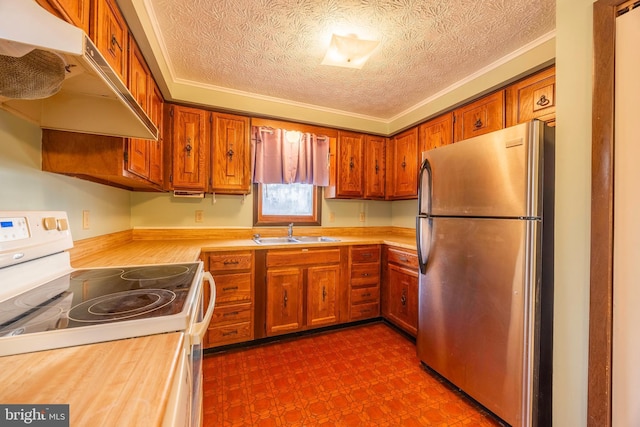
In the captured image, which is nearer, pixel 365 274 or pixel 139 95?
pixel 139 95

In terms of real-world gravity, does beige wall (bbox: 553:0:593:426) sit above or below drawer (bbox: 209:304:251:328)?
above

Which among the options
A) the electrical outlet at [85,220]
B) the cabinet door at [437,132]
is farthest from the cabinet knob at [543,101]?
the electrical outlet at [85,220]

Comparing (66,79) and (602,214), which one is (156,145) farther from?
(602,214)

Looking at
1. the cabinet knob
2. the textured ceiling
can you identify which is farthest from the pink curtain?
the cabinet knob

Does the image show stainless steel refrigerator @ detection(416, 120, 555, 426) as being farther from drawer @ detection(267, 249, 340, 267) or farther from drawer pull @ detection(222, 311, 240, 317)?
drawer pull @ detection(222, 311, 240, 317)

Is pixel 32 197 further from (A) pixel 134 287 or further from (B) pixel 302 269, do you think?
(B) pixel 302 269

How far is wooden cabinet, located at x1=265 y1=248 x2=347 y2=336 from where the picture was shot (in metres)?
2.29

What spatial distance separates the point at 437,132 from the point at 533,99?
80cm

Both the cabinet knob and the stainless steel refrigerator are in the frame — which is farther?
the cabinet knob

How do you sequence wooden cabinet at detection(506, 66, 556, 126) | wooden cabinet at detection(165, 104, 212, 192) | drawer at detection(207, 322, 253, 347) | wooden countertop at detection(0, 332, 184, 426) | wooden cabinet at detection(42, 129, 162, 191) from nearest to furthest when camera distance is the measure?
wooden countertop at detection(0, 332, 184, 426) < wooden cabinet at detection(42, 129, 162, 191) < wooden cabinet at detection(506, 66, 556, 126) < drawer at detection(207, 322, 253, 347) < wooden cabinet at detection(165, 104, 212, 192)

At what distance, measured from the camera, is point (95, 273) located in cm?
115

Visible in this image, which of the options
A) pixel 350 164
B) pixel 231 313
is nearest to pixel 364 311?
pixel 231 313

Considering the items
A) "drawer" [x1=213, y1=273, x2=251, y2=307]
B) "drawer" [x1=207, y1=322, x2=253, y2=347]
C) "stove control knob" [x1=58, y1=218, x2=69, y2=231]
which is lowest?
"drawer" [x1=207, y1=322, x2=253, y2=347]

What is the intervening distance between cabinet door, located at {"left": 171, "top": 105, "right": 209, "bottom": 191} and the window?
62cm
